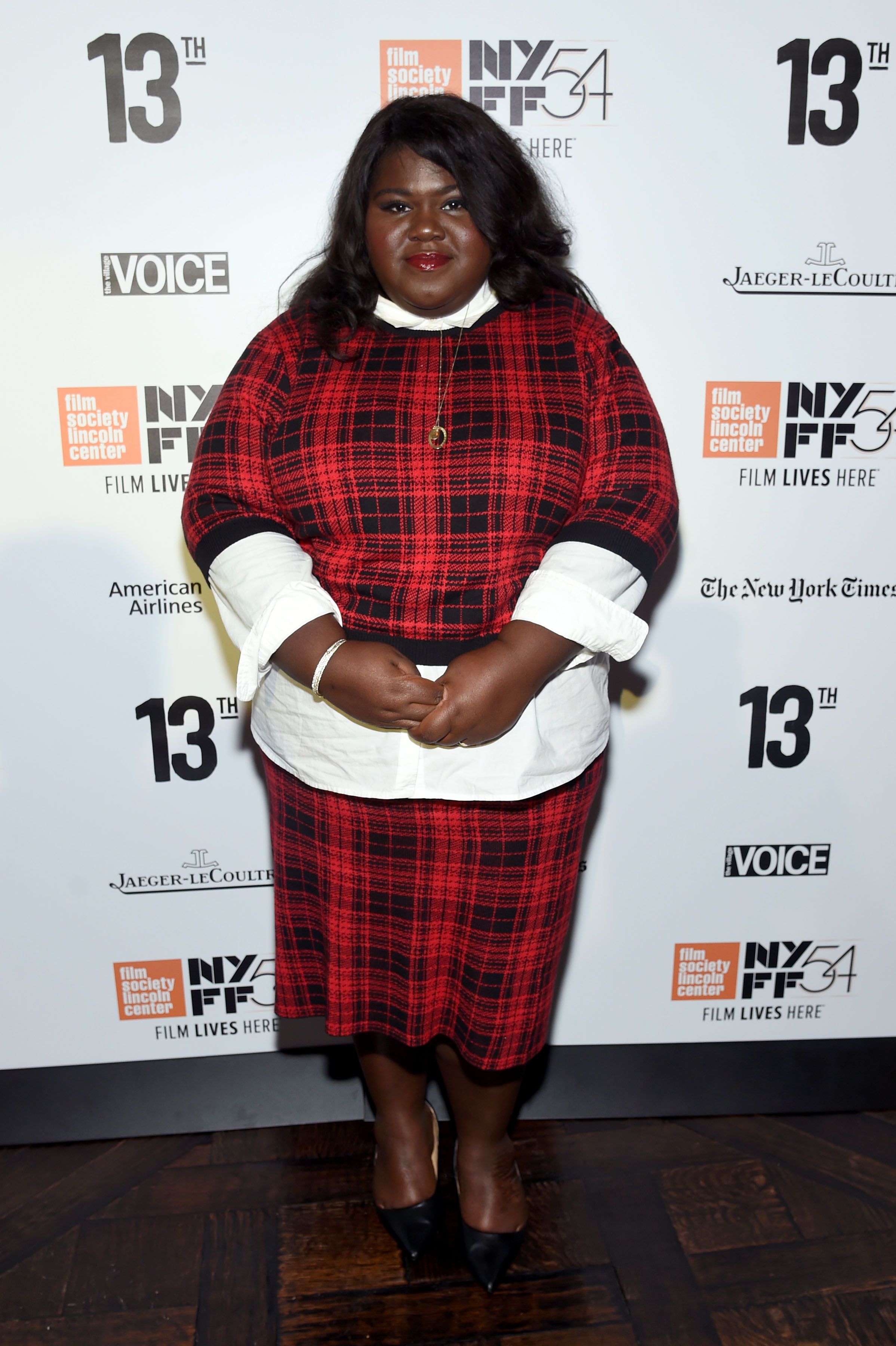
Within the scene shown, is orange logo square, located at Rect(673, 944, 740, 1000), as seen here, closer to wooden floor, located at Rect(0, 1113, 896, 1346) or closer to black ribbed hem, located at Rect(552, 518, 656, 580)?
wooden floor, located at Rect(0, 1113, 896, 1346)

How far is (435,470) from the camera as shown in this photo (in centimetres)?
113

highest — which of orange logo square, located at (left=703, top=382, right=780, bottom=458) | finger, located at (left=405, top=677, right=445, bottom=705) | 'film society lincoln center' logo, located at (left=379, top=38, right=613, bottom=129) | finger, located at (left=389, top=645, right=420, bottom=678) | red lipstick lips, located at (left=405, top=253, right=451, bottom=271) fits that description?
'film society lincoln center' logo, located at (left=379, top=38, right=613, bottom=129)

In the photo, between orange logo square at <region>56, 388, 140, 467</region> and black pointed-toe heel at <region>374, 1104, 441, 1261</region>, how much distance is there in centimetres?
116

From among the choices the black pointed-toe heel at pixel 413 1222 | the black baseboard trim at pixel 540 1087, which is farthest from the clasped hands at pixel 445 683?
the black baseboard trim at pixel 540 1087

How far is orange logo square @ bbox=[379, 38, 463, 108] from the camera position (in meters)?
1.36

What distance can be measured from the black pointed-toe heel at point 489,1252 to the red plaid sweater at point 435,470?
845 millimetres

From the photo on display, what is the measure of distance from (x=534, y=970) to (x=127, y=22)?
4.46 ft

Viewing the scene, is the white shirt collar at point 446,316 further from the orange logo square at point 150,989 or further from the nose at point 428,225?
the orange logo square at point 150,989

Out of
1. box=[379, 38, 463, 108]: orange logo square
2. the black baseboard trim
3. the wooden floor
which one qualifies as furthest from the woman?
the black baseboard trim

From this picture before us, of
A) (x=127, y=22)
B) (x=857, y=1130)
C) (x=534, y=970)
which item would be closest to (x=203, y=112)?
(x=127, y=22)

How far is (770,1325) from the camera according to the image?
132 centimetres

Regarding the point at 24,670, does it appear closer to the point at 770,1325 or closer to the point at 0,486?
the point at 0,486

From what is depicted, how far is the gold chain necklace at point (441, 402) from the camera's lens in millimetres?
1132

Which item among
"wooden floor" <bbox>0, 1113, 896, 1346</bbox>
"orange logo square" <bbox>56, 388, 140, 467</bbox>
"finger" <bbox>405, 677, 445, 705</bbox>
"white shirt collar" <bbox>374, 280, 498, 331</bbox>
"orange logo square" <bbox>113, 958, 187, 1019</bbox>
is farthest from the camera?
"orange logo square" <bbox>113, 958, 187, 1019</bbox>
